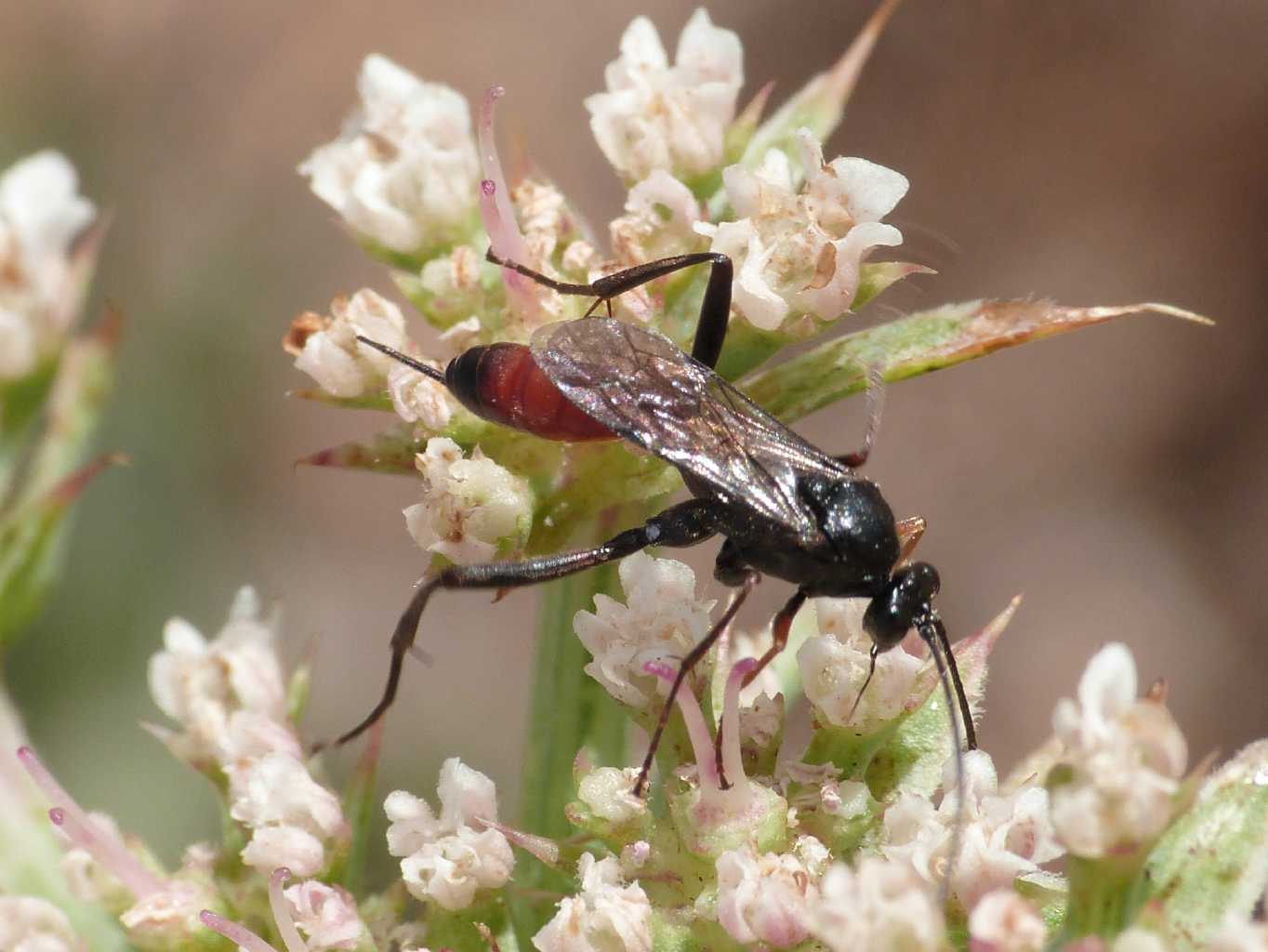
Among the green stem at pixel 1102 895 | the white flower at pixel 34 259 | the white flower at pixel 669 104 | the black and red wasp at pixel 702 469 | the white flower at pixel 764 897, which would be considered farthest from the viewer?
the white flower at pixel 34 259

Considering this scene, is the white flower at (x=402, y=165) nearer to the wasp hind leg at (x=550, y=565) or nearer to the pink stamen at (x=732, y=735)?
the wasp hind leg at (x=550, y=565)

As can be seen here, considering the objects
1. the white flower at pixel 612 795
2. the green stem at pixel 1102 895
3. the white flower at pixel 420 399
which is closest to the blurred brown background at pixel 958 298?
the white flower at pixel 420 399

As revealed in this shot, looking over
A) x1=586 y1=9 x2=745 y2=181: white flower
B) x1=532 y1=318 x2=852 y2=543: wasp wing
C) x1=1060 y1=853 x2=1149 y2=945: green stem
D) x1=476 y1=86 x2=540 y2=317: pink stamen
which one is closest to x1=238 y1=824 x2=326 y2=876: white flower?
x1=532 y1=318 x2=852 y2=543: wasp wing

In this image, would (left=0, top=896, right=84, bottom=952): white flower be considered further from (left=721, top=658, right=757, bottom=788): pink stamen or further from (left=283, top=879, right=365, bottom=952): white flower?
(left=721, top=658, right=757, bottom=788): pink stamen

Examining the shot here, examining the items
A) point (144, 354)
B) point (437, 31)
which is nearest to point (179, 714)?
point (144, 354)

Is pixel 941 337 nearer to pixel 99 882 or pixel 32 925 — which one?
pixel 99 882

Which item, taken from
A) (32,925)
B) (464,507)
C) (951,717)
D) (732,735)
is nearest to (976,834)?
(951,717)
